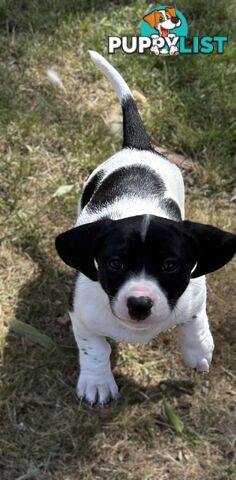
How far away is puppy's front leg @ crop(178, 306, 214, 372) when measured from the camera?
11.0 ft

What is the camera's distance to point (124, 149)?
3674mm

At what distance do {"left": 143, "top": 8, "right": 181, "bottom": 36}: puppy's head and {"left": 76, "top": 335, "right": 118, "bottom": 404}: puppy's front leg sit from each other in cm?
254

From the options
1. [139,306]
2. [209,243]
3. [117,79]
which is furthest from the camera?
[117,79]

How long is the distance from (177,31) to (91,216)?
7.45ft

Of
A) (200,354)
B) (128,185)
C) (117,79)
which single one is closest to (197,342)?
(200,354)

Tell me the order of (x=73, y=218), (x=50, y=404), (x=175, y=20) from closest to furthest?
(x=50, y=404) → (x=73, y=218) → (x=175, y=20)

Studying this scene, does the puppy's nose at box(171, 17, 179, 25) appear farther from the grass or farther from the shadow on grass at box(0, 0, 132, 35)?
the shadow on grass at box(0, 0, 132, 35)

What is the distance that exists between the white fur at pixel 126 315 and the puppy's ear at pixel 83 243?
0.55ft

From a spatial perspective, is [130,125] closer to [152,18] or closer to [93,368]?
[93,368]

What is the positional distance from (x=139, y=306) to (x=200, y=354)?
3.26 ft

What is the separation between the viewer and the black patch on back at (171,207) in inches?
125

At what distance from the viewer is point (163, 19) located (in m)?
5.26

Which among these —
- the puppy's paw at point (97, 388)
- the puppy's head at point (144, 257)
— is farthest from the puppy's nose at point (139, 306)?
the puppy's paw at point (97, 388)

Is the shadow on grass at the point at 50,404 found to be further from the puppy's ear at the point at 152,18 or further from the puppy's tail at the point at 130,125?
the puppy's ear at the point at 152,18
